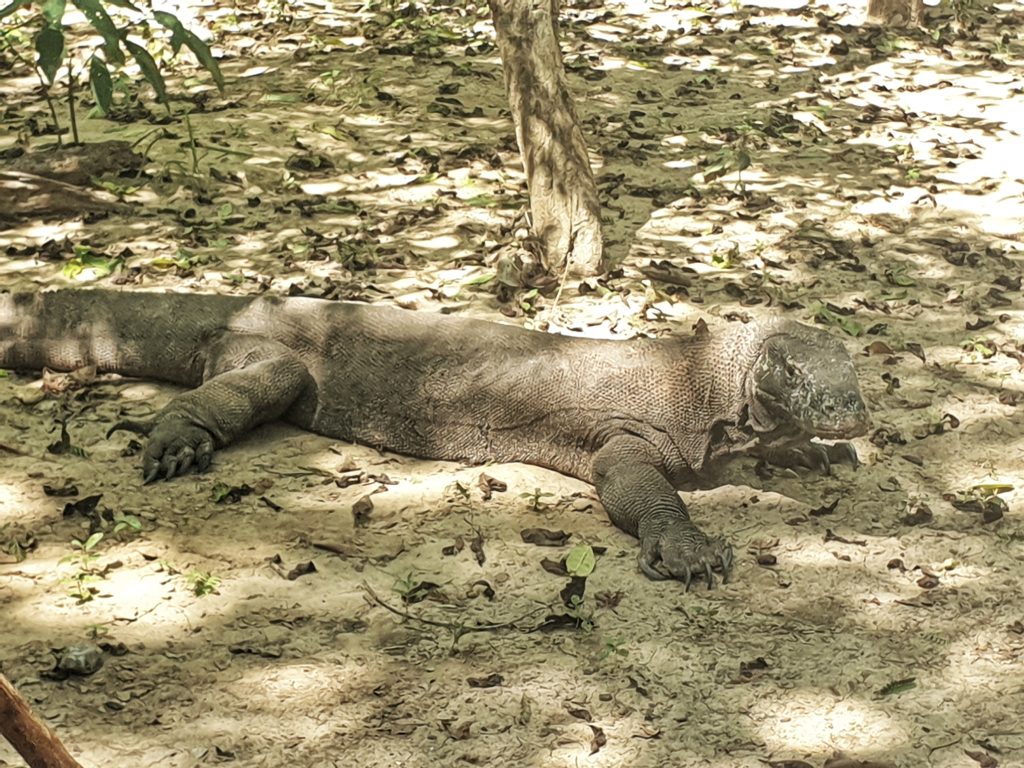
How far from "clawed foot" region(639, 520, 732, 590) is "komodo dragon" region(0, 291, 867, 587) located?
6 cm

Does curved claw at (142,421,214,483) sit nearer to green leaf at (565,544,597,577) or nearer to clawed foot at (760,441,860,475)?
green leaf at (565,544,597,577)

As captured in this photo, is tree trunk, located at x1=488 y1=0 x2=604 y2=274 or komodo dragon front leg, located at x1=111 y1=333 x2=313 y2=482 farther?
tree trunk, located at x1=488 y1=0 x2=604 y2=274

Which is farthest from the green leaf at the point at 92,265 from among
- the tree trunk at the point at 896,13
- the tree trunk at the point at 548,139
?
the tree trunk at the point at 896,13

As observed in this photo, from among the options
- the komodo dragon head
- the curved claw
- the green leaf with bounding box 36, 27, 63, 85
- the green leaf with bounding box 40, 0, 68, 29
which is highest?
the green leaf with bounding box 40, 0, 68, 29

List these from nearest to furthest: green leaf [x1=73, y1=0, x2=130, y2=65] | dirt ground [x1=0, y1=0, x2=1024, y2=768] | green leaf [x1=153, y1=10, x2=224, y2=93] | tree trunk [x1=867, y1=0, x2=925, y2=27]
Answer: green leaf [x1=73, y1=0, x2=130, y2=65], dirt ground [x1=0, y1=0, x2=1024, y2=768], green leaf [x1=153, y1=10, x2=224, y2=93], tree trunk [x1=867, y1=0, x2=925, y2=27]

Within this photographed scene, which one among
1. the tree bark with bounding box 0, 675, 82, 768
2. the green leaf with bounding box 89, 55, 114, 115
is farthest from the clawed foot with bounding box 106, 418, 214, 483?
the tree bark with bounding box 0, 675, 82, 768

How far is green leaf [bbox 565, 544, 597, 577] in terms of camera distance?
4.87 meters

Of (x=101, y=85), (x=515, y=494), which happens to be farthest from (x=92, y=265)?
(x=515, y=494)

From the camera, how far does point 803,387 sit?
5.16 m

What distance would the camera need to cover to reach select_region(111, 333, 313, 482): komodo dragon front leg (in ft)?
17.4

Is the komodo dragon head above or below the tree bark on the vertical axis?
below

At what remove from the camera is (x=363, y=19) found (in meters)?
11.1

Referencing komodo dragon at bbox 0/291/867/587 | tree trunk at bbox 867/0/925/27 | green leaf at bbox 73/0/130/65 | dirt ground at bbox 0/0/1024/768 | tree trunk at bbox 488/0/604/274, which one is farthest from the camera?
tree trunk at bbox 867/0/925/27

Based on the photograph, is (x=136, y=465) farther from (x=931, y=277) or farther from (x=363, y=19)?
(x=363, y=19)
